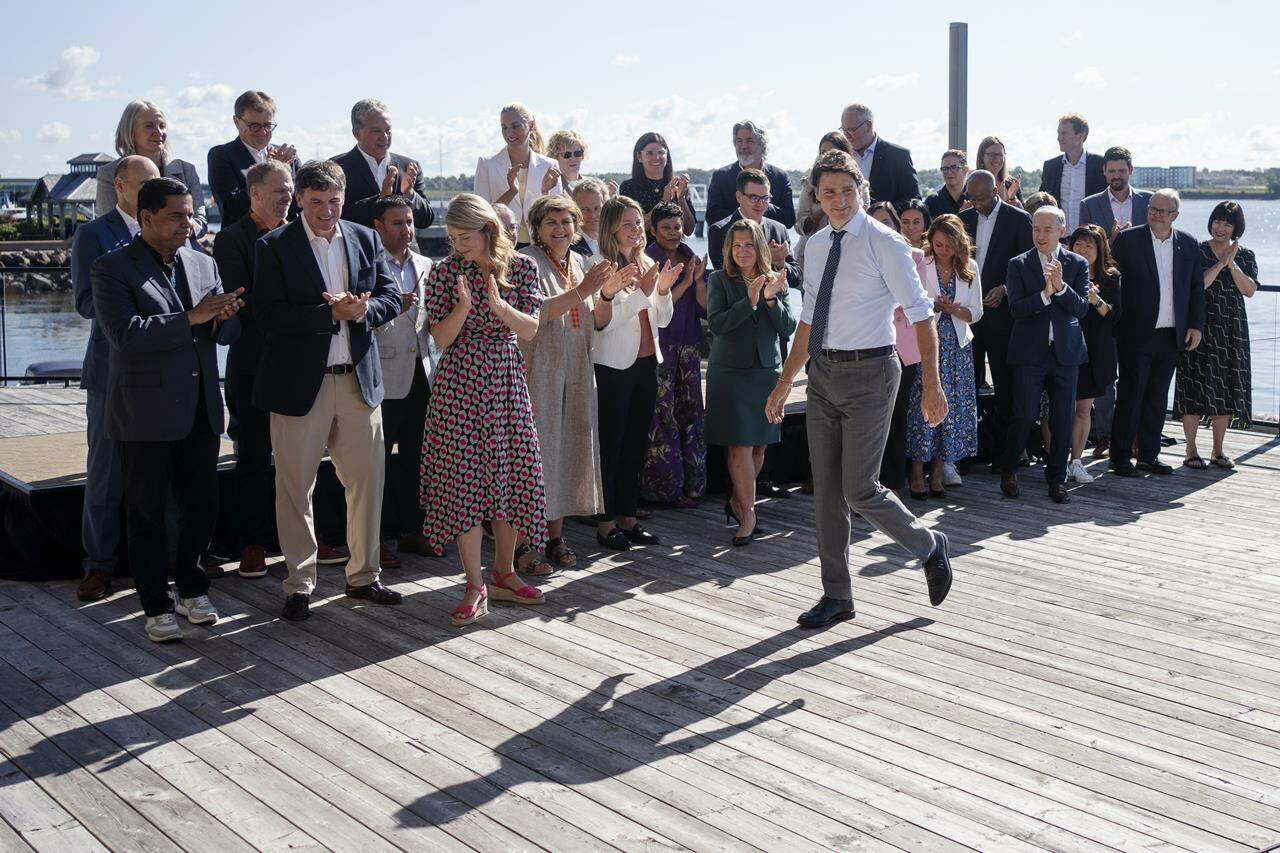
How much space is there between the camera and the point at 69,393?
9789 millimetres

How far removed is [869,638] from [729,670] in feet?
1.98

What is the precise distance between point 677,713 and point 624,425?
86.4 inches

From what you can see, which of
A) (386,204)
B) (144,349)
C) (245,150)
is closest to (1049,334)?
(386,204)

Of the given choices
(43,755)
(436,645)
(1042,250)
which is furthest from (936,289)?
(43,755)

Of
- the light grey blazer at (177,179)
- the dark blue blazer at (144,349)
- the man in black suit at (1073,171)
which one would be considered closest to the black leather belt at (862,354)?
the dark blue blazer at (144,349)

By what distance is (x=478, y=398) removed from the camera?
4.91m

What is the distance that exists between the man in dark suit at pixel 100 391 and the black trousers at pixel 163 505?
14.0 inches

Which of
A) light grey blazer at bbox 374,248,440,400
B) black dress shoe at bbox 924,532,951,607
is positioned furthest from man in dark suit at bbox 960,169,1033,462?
light grey blazer at bbox 374,248,440,400

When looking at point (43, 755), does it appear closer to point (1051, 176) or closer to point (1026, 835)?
point (1026, 835)

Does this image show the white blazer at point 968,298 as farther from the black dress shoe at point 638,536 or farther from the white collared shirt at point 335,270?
the white collared shirt at point 335,270

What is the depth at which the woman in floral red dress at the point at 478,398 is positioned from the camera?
4836 mm

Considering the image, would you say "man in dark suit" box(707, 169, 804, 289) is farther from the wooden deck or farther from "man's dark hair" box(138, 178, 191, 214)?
"man's dark hair" box(138, 178, 191, 214)

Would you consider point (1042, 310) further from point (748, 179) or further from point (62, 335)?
point (62, 335)

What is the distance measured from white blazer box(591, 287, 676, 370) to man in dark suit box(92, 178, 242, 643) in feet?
5.35
